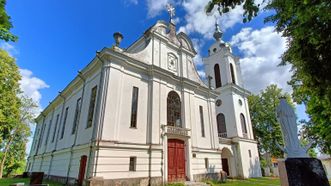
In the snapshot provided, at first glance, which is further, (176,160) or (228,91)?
(228,91)

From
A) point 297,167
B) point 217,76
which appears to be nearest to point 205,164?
point 297,167

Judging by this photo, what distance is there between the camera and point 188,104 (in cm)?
1683

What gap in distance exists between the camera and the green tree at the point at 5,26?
6.83 m

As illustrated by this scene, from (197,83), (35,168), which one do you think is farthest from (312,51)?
(35,168)

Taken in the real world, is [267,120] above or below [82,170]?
above

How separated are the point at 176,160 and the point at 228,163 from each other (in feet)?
37.0

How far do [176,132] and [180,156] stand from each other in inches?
77.5

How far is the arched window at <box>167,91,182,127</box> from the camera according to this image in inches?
612

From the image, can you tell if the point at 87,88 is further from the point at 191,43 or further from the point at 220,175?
the point at 220,175

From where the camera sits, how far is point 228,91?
24.8m

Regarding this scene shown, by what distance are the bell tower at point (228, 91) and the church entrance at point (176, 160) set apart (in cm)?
1045

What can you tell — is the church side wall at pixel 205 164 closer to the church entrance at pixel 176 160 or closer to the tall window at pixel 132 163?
the church entrance at pixel 176 160

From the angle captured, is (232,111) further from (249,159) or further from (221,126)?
(249,159)

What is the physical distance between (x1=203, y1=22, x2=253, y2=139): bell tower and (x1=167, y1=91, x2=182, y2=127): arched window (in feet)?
24.2
